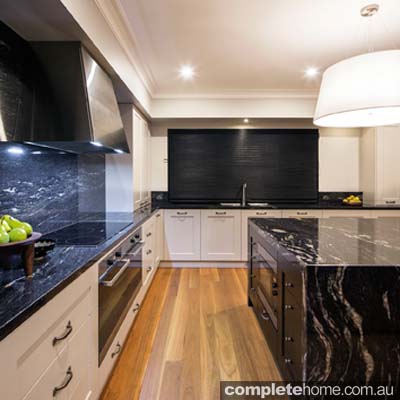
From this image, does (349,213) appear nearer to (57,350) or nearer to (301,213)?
(301,213)

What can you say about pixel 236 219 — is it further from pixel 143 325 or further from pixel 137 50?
pixel 137 50

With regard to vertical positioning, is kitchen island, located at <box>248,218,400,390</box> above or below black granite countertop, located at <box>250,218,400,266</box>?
below

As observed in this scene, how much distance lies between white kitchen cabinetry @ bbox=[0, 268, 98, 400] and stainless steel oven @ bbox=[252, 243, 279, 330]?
1.08 m

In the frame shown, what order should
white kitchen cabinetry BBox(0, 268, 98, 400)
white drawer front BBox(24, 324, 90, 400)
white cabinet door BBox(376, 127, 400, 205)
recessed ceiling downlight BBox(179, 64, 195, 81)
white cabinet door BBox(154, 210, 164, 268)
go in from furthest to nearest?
white cabinet door BBox(376, 127, 400, 205), white cabinet door BBox(154, 210, 164, 268), recessed ceiling downlight BBox(179, 64, 195, 81), white drawer front BBox(24, 324, 90, 400), white kitchen cabinetry BBox(0, 268, 98, 400)

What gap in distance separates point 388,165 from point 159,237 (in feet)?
11.2

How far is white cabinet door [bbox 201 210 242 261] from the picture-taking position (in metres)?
3.96

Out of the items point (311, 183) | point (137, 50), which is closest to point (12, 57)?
point (137, 50)

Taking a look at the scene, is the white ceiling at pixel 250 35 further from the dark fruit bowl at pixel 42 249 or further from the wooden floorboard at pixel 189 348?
the wooden floorboard at pixel 189 348

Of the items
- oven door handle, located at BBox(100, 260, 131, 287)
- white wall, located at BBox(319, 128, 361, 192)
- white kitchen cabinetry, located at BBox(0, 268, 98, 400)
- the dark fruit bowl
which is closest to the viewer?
white kitchen cabinetry, located at BBox(0, 268, 98, 400)

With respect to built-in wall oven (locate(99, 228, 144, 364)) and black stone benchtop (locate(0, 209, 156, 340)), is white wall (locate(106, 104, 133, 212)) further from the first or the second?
black stone benchtop (locate(0, 209, 156, 340))

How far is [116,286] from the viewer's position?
1807 mm

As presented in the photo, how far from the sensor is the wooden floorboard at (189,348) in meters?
1.69

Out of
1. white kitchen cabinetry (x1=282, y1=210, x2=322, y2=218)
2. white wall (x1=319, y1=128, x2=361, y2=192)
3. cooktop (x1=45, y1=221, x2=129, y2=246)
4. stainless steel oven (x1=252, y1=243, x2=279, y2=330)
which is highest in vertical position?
white wall (x1=319, y1=128, x2=361, y2=192)

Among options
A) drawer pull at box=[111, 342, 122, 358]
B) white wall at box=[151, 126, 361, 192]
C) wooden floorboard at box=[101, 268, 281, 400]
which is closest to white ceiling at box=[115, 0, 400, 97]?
white wall at box=[151, 126, 361, 192]
